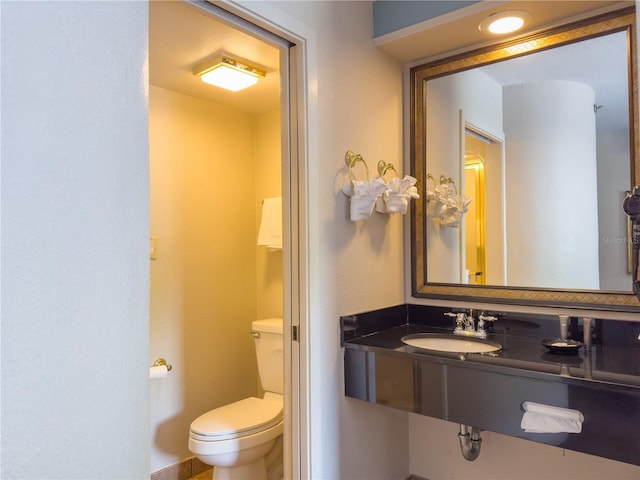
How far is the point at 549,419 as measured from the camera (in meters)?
1.34

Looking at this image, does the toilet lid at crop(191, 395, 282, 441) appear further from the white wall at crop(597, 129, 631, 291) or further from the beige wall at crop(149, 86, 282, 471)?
the white wall at crop(597, 129, 631, 291)

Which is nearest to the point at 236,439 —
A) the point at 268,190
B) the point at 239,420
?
the point at 239,420

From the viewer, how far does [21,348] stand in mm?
695

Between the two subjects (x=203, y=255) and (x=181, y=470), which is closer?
(x=181, y=470)

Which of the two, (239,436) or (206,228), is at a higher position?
(206,228)

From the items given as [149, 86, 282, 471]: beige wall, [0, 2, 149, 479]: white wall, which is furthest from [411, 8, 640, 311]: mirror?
[0, 2, 149, 479]: white wall

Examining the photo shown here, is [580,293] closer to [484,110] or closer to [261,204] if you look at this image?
[484,110]

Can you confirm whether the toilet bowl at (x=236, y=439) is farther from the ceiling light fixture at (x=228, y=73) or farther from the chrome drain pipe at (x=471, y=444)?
the ceiling light fixture at (x=228, y=73)

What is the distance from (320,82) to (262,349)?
1.53 meters

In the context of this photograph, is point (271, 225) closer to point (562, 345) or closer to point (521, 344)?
point (521, 344)

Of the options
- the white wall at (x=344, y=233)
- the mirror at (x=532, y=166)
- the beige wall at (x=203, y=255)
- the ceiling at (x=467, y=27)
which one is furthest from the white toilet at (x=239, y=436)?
the ceiling at (x=467, y=27)

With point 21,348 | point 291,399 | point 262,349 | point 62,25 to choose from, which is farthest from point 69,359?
point 262,349

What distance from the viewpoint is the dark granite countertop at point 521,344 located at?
1366 mm

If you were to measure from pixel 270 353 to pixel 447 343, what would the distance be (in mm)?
1057
